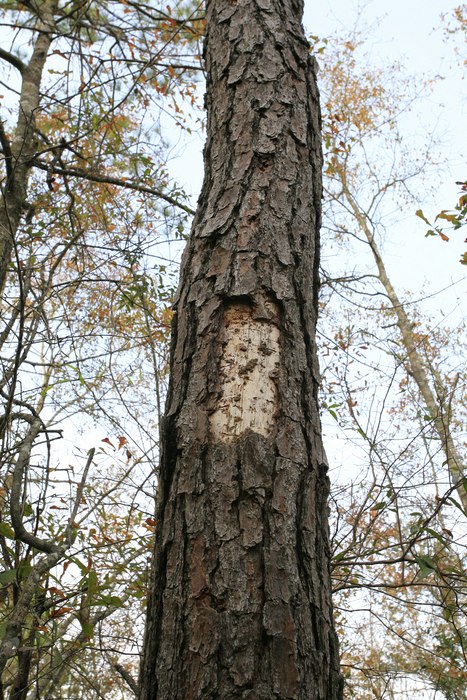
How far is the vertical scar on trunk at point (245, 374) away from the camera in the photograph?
1202 mm

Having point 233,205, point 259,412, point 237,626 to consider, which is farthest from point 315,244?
point 237,626

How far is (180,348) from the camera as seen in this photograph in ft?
4.44

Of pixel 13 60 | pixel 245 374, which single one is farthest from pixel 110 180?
pixel 245 374

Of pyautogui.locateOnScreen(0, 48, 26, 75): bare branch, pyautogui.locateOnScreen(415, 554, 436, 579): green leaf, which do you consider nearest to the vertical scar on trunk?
pyautogui.locateOnScreen(415, 554, 436, 579): green leaf

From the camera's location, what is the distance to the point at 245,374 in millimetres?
1254

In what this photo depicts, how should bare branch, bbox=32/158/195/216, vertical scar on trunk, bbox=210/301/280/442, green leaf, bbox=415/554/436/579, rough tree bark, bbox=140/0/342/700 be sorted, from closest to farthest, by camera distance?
rough tree bark, bbox=140/0/342/700 → vertical scar on trunk, bbox=210/301/280/442 → green leaf, bbox=415/554/436/579 → bare branch, bbox=32/158/195/216

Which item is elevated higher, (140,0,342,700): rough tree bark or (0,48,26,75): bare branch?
(0,48,26,75): bare branch

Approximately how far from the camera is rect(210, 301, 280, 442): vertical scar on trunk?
1.20m

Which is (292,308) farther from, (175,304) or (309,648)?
(309,648)

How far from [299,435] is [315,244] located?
60 cm

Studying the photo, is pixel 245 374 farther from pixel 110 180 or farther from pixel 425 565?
pixel 110 180

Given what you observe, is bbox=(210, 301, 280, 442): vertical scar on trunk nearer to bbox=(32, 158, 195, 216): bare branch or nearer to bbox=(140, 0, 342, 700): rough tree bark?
bbox=(140, 0, 342, 700): rough tree bark

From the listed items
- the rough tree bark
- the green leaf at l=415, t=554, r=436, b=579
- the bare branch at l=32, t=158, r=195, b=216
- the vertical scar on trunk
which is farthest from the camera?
the bare branch at l=32, t=158, r=195, b=216

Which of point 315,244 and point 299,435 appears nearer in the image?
point 299,435
